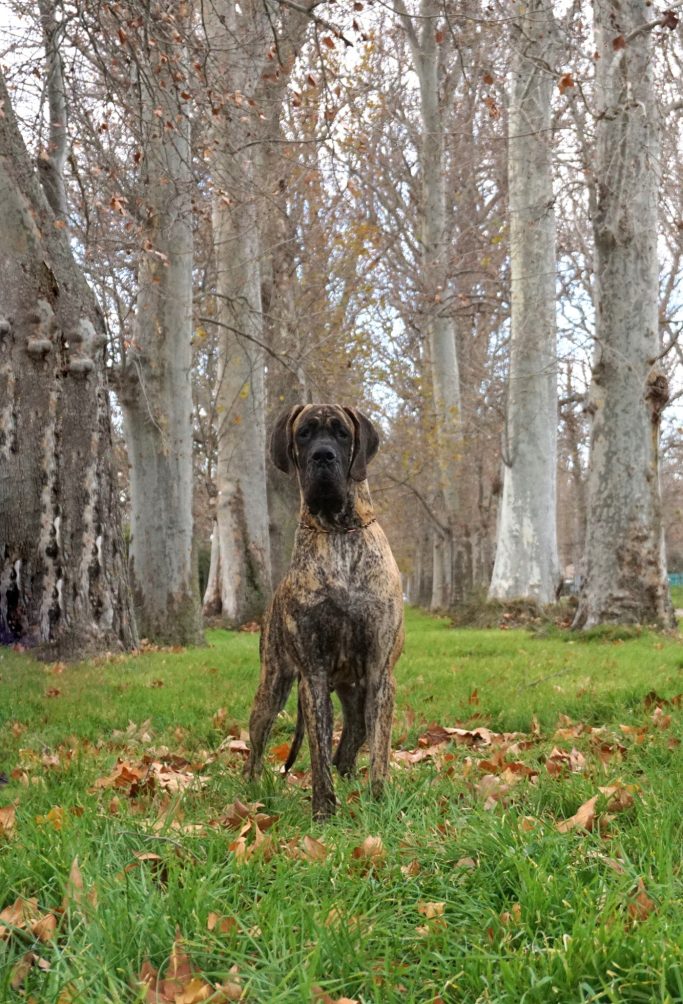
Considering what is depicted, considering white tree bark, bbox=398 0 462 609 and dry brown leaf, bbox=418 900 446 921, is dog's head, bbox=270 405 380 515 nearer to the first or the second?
dry brown leaf, bbox=418 900 446 921

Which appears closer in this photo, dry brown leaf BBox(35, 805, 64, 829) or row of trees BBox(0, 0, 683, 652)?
A: dry brown leaf BBox(35, 805, 64, 829)

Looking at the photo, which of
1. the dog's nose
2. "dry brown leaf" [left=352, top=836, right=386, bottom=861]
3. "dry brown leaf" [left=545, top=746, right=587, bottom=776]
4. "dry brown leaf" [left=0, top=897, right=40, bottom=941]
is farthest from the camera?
"dry brown leaf" [left=545, top=746, right=587, bottom=776]

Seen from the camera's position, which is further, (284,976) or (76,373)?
(76,373)

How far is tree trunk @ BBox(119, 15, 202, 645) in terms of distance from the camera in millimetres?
12078

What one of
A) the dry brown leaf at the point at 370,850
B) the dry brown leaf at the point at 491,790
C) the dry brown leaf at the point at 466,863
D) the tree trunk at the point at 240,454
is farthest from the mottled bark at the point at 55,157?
the dry brown leaf at the point at 466,863

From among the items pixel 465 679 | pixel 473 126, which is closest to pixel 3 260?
pixel 465 679

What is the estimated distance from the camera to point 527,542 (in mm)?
15812

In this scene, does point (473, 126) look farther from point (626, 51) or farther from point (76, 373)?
point (76, 373)

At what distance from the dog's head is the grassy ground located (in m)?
1.37

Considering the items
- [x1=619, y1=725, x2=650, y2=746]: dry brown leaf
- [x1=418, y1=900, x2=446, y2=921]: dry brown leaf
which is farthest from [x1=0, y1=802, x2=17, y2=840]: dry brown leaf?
[x1=619, y1=725, x2=650, y2=746]: dry brown leaf

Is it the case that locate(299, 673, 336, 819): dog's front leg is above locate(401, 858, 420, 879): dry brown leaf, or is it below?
above

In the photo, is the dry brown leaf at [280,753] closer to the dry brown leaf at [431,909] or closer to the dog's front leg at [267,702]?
the dog's front leg at [267,702]

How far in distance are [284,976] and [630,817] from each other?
174cm

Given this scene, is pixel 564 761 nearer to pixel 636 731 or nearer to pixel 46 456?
pixel 636 731
